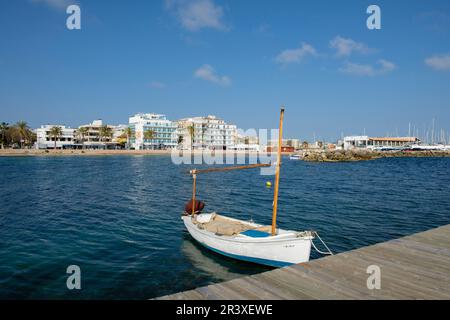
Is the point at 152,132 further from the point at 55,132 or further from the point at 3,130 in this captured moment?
the point at 3,130

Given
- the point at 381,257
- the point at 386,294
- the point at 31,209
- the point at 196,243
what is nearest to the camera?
the point at 386,294

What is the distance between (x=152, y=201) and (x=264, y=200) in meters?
13.9

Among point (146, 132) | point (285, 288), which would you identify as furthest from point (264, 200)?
point (146, 132)

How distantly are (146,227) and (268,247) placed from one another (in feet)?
41.6

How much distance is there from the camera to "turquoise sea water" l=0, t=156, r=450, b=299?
14133 mm

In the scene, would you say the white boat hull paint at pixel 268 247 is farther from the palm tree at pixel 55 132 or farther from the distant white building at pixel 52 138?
the distant white building at pixel 52 138

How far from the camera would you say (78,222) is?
24.6m

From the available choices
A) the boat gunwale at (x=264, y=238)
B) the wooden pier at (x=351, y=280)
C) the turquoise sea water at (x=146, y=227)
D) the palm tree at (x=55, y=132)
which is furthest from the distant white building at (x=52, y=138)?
the wooden pier at (x=351, y=280)

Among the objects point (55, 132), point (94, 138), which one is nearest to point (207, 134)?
point (94, 138)

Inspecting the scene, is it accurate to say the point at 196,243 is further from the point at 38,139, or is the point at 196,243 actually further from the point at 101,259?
the point at 38,139

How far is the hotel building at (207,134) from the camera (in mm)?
180250

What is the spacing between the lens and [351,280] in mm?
8844

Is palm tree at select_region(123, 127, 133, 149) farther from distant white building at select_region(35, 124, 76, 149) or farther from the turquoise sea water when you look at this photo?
the turquoise sea water
